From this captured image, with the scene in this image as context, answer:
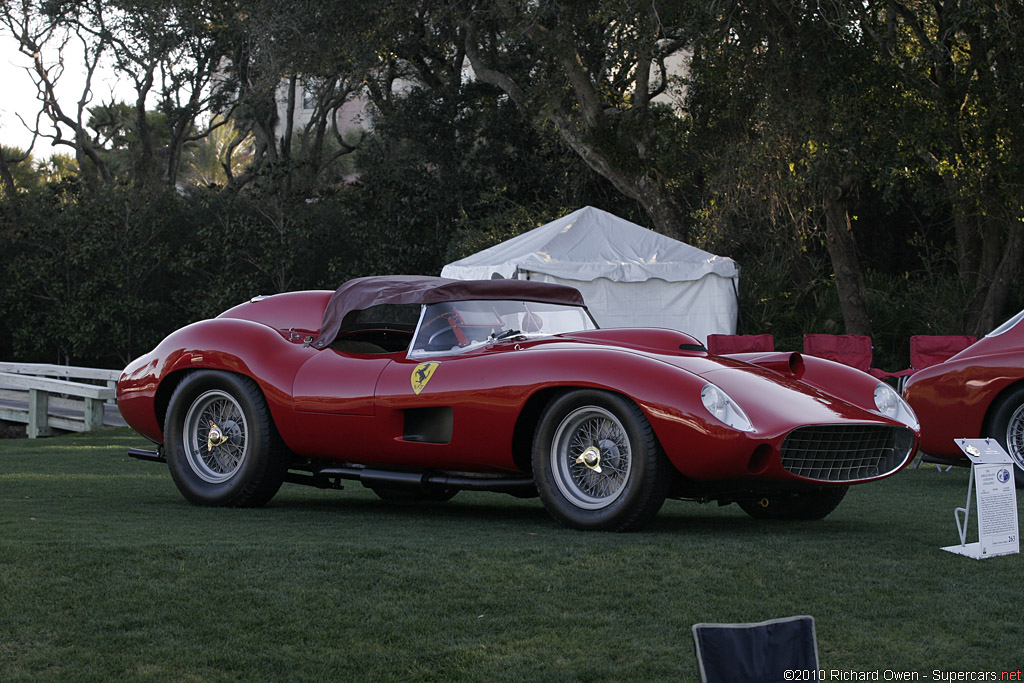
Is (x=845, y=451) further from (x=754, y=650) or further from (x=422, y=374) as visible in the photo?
(x=754, y=650)

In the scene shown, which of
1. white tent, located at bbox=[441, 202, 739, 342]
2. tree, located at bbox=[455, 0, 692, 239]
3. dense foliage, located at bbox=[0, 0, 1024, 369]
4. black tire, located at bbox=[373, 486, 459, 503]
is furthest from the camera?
tree, located at bbox=[455, 0, 692, 239]

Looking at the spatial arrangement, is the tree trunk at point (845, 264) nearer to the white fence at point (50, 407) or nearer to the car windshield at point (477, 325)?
the white fence at point (50, 407)

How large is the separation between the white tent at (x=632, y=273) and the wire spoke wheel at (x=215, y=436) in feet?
31.2

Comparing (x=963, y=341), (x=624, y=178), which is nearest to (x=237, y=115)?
(x=624, y=178)

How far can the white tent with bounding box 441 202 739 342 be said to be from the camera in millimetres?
16656

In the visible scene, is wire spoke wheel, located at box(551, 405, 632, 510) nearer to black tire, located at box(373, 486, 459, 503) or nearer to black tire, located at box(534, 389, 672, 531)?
black tire, located at box(534, 389, 672, 531)

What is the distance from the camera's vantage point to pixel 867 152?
15398mm

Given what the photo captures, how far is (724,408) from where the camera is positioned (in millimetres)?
5273

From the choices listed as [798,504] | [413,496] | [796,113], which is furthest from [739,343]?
[798,504]

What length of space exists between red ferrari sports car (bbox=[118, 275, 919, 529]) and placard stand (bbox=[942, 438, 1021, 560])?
57 centimetres

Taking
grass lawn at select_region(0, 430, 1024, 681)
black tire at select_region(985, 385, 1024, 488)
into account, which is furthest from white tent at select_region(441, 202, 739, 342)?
grass lawn at select_region(0, 430, 1024, 681)

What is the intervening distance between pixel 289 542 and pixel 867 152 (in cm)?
1238

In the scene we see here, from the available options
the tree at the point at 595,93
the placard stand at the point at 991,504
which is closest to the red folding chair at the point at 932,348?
the placard stand at the point at 991,504

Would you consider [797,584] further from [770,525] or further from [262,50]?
[262,50]
